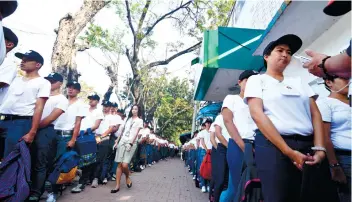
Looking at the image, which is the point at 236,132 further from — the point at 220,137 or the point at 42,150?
the point at 42,150

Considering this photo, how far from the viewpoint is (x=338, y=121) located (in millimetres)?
2582

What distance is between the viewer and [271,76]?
8.30 feet

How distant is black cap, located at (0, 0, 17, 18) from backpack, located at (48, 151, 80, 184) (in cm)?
326

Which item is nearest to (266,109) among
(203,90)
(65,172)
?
(65,172)

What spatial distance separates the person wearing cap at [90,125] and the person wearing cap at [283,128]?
14.0ft

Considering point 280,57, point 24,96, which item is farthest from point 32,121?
point 280,57

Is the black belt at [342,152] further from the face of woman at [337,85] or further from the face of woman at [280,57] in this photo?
the face of woman at [280,57]

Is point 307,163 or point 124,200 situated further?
point 124,200

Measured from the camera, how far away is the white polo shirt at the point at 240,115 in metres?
3.55

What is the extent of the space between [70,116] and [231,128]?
10.4 feet

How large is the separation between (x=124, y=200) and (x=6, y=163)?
238 cm

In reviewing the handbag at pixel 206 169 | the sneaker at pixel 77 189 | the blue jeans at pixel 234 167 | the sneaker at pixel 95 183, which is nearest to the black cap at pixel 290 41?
the blue jeans at pixel 234 167

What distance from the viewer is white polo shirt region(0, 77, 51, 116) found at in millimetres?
3850

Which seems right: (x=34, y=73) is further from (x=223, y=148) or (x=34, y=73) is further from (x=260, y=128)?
(x=260, y=128)
